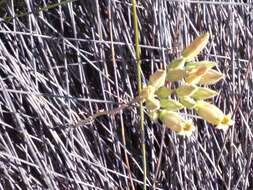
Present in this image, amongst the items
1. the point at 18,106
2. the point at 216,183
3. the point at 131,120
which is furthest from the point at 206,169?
the point at 18,106

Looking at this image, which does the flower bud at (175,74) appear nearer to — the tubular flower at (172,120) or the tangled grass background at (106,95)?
the tubular flower at (172,120)

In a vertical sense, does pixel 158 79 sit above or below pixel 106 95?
above

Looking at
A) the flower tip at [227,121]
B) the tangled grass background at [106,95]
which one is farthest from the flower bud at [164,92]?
the tangled grass background at [106,95]

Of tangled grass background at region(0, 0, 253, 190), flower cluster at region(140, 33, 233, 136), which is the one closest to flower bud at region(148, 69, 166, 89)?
flower cluster at region(140, 33, 233, 136)

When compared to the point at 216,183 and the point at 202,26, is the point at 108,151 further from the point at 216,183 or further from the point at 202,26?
the point at 202,26

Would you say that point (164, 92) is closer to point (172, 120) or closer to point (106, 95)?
point (172, 120)

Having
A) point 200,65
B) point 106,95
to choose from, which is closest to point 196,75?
point 200,65
